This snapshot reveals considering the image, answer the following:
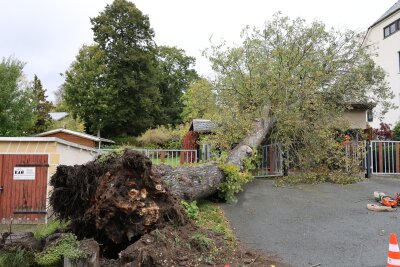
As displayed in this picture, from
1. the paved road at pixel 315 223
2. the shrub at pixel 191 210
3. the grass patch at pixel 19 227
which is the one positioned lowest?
the grass patch at pixel 19 227

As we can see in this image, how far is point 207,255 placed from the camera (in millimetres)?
5383

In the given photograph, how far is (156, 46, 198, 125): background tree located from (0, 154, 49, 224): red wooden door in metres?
36.0

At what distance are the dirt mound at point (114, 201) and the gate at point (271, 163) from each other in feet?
26.1

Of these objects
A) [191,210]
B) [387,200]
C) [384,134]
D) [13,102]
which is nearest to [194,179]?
[191,210]

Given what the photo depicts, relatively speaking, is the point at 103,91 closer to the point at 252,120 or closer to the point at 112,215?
the point at 252,120

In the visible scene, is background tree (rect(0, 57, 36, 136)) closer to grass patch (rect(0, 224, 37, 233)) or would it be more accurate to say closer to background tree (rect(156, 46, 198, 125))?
grass patch (rect(0, 224, 37, 233))

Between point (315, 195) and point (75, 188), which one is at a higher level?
point (75, 188)

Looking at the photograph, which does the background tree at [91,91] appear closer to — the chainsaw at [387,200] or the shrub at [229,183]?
the shrub at [229,183]

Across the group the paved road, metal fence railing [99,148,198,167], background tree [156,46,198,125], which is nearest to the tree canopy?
background tree [156,46,198,125]

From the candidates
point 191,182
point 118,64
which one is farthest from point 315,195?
point 118,64

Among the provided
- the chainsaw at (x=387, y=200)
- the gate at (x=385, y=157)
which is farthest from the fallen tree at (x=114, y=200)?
the gate at (x=385, y=157)

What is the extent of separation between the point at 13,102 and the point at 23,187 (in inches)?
669

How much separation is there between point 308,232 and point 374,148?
28.4 ft

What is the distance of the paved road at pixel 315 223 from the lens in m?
5.94
